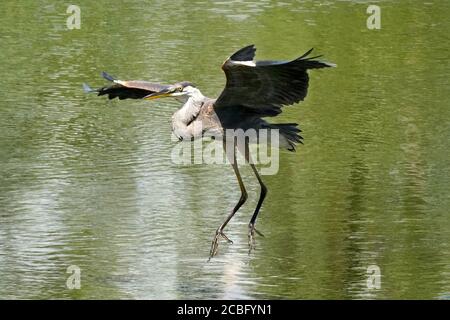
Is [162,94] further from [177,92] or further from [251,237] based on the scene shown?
[251,237]

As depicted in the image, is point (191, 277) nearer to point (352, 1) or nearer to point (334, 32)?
point (334, 32)

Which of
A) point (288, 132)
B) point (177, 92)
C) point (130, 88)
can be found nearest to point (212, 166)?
point (130, 88)

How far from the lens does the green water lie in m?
10.1

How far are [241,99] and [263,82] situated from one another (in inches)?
16.5

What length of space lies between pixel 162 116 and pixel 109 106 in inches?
33.7

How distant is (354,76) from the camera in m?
16.8

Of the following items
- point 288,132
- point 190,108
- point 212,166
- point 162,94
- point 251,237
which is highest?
point 162,94

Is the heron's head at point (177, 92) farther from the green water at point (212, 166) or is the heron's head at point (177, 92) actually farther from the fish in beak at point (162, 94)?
the green water at point (212, 166)

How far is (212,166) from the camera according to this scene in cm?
1326

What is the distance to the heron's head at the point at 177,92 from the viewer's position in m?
11.2

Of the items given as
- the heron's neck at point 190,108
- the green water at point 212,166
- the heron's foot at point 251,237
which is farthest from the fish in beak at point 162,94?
the heron's foot at point 251,237

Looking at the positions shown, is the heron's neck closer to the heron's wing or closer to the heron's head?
the heron's head
